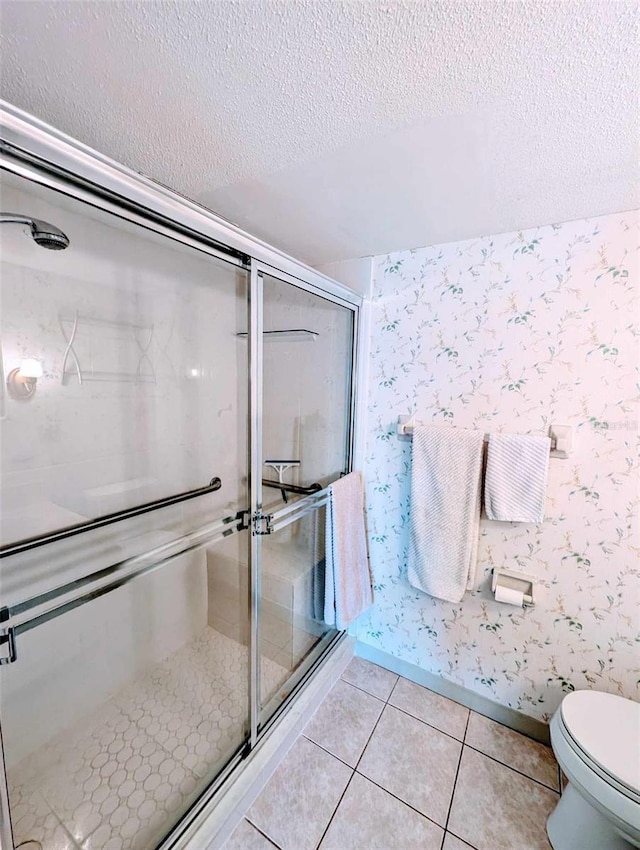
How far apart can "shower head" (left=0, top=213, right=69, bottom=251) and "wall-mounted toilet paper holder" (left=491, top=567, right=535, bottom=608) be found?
196 centimetres

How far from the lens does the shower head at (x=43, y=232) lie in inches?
35.1

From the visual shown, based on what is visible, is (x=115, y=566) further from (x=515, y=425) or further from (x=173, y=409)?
(x=515, y=425)

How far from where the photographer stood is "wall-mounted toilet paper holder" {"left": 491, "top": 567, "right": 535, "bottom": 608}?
1.40m

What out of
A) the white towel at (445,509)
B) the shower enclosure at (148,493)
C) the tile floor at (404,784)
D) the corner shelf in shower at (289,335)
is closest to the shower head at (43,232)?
the shower enclosure at (148,493)

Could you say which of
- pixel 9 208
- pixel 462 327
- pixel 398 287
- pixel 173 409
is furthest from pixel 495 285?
pixel 9 208

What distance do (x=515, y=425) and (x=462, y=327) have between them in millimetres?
463

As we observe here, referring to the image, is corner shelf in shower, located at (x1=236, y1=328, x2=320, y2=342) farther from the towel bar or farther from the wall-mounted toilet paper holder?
the wall-mounted toilet paper holder

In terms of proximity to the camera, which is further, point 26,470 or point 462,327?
point 462,327

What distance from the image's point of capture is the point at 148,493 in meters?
1.50

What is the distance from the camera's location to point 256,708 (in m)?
1.39

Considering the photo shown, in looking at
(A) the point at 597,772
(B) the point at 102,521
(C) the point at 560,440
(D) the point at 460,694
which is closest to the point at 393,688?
(D) the point at 460,694

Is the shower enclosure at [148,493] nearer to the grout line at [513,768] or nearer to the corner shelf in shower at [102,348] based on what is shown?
the corner shelf in shower at [102,348]

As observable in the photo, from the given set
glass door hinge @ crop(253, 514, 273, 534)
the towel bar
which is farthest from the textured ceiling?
glass door hinge @ crop(253, 514, 273, 534)

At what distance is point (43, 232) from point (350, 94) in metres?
0.89
